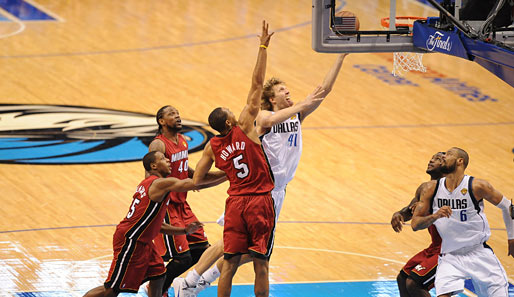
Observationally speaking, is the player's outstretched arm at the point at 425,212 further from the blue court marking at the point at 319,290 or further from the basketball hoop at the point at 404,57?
the basketball hoop at the point at 404,57

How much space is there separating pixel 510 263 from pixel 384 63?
8999mm

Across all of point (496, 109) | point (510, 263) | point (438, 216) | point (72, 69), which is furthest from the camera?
point (72, 69)

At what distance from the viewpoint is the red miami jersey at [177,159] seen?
8477mm

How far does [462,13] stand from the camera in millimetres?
8312

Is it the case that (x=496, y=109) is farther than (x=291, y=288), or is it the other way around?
(x=496, y=109)

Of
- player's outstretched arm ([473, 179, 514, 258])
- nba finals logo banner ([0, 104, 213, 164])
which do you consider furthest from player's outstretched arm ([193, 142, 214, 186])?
nba finals logo banner ([0, 104, 213, 164])

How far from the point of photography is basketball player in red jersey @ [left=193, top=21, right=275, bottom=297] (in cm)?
769

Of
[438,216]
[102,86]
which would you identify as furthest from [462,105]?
[438,216]

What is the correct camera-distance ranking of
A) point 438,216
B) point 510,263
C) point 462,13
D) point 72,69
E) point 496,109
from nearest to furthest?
point 438,216, point 462,13, point 510,263, point 496,109, point 72,69

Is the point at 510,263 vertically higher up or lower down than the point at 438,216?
lower down

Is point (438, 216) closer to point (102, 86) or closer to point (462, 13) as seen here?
point (462, 13)

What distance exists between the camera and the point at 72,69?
57.5 feet

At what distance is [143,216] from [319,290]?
2.38 meters

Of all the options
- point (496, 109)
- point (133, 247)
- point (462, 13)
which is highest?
point (462, 13)
